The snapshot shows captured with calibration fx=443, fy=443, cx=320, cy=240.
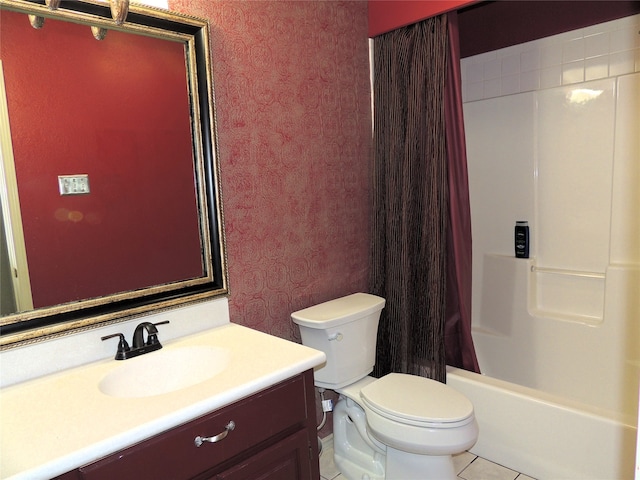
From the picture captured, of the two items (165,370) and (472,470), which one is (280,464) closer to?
(165,370)

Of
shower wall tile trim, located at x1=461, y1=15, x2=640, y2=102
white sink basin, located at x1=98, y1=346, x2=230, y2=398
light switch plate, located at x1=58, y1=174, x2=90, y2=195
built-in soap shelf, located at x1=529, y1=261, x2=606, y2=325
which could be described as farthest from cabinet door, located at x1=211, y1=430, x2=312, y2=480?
shower wall tile trim, located at x1=461, y1=15, x2=640, y2=102

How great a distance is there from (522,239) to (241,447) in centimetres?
208

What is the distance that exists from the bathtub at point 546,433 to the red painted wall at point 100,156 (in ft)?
4.61

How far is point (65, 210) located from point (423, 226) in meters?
1.46

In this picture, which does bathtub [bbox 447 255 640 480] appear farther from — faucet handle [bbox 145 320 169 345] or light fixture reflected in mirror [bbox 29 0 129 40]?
light fixture reflected in mirror [bbox 29 0 129 40]

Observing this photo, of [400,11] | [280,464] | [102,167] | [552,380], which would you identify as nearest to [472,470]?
[552,380]

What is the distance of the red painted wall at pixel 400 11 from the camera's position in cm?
193

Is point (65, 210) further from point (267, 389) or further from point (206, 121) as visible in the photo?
point (267, 389)

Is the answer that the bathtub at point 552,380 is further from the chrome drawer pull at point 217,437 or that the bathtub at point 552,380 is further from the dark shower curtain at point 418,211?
the chrome drawer pull at point 217,437

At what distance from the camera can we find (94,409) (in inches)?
42.1

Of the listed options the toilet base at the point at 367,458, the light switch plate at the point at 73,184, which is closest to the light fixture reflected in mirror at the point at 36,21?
the light switch plate at the point at 73,184

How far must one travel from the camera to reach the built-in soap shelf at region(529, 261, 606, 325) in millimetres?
2369

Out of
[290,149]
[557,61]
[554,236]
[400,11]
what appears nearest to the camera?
[290,149]

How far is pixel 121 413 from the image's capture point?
103cm
